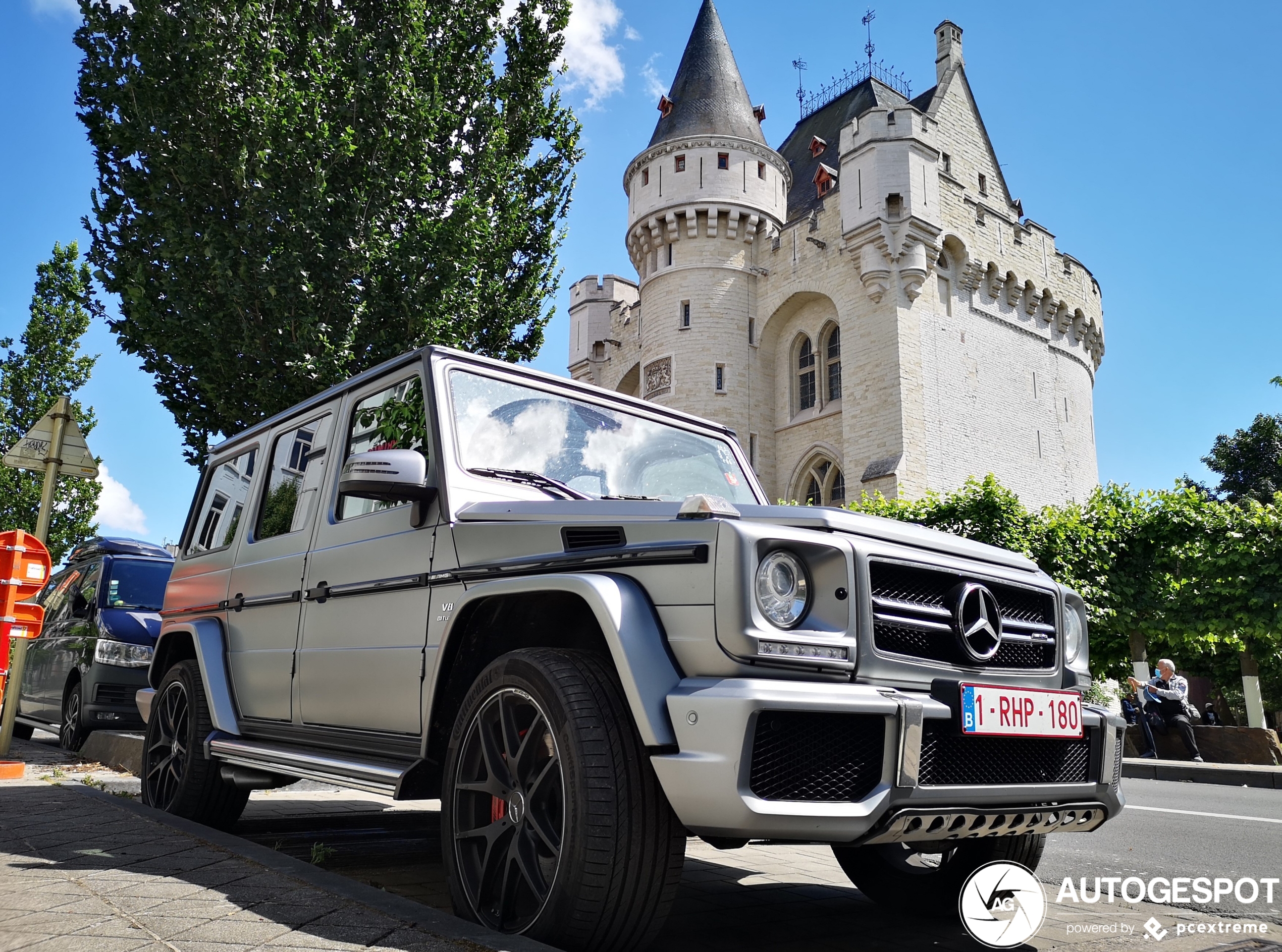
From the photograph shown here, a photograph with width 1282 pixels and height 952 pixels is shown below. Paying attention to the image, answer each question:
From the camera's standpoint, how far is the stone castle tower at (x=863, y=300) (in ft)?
101

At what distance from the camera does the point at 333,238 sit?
1209 cm

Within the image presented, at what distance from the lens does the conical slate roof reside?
3544 centimetres

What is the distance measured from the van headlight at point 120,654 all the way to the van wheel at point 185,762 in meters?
4.24

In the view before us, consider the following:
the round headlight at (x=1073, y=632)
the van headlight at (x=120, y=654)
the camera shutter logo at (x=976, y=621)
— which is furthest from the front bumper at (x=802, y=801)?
the van headlight at (x=120, y=654)

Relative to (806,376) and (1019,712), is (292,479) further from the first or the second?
(806,376)

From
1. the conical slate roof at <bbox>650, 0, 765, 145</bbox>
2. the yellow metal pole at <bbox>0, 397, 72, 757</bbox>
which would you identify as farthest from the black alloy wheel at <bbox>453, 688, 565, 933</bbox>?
the conical slate roof at <bbox>650, 0, 765, 145</bbox>

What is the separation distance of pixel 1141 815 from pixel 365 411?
6.81 m

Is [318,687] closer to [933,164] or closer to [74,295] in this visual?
[74,295]

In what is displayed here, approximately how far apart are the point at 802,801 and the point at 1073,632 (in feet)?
4.79

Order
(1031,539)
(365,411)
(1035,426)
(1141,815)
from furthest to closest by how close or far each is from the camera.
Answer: (1035,426)
(1031,539)
(1141,815)
(365,411)

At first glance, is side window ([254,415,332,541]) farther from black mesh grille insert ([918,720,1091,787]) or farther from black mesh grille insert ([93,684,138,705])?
black mesh grille insert ([93,684,138,705])

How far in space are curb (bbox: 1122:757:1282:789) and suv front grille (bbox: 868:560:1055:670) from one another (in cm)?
1059

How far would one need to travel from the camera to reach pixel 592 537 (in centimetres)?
285

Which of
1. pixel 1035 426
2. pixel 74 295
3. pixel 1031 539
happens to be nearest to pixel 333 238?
pixel 74 295
